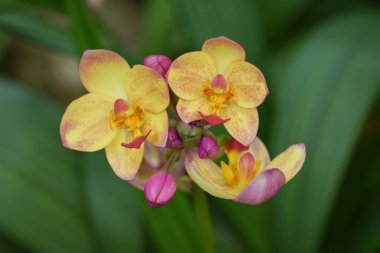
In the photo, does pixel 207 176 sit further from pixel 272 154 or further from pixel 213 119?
pixel 272 154

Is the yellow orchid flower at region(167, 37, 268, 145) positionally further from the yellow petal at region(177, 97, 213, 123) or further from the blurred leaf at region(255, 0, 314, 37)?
the blurred leaf at region(255, 0, 314, 37)

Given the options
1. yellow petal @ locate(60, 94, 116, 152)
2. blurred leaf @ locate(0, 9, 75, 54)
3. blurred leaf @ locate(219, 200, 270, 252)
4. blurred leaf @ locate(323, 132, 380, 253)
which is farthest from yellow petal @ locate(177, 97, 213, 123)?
blurred leaf @ locate(0, 9, 75, 54)

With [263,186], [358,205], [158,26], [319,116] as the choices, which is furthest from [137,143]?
[158,26]

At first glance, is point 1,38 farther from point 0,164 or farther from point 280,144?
point 280,144

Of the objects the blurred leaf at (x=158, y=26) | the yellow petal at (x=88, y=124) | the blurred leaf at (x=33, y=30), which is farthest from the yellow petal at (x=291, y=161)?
the blurred leaf at (x=158, y=26)

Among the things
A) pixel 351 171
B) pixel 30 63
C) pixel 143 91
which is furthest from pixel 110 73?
pixel 30 63
